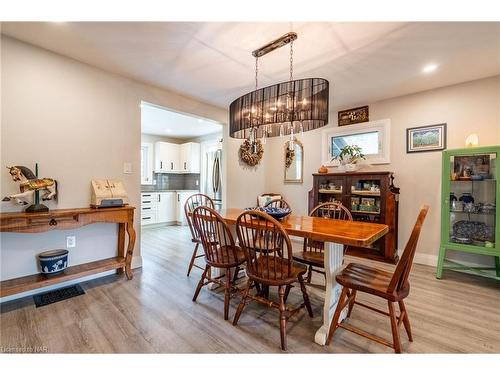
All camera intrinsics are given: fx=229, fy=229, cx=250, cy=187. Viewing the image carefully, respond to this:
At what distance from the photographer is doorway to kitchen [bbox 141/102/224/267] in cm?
528

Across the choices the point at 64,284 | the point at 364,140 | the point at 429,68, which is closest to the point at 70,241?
the point at 64,284

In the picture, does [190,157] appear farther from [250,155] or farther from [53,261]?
[53,261]

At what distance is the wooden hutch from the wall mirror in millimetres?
615

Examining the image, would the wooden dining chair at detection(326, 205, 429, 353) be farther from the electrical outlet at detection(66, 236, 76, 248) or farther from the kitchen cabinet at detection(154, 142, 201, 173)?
the kitchen cabinet at detection(154, 142, 201, 173)

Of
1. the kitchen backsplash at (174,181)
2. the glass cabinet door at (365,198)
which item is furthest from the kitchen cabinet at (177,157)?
→ the glass cabinet door at (365,198)

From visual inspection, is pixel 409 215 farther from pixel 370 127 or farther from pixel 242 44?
pixel 242 44

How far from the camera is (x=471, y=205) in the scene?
2750 millimetres

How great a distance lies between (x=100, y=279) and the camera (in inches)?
104

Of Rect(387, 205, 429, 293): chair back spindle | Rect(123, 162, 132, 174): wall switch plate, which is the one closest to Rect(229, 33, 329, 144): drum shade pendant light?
Rect(387, 205, 429, 293): chair back spindle

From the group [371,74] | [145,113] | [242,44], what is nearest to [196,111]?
[145,113]

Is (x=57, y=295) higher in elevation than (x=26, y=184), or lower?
lower

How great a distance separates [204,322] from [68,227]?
5.24ft


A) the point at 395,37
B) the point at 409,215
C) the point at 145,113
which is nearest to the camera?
the point at 395,37
